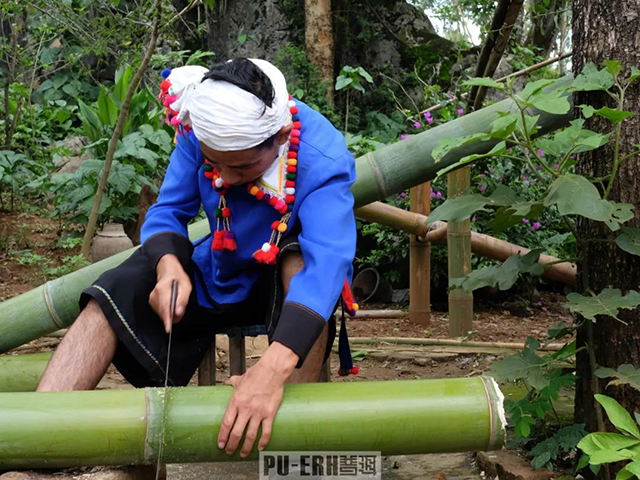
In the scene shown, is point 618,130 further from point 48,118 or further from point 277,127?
point 48,118

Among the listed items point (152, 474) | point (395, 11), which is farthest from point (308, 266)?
point (395, 11)

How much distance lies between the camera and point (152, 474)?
2.20 meters

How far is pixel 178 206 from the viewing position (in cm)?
261

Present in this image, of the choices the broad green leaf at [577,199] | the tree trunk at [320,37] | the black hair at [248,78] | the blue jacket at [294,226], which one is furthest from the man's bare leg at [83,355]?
the tree trunk at [320,37]

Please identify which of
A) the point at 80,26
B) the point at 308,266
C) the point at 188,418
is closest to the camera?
the point at 188,418

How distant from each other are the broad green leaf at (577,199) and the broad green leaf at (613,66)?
12.6 inches

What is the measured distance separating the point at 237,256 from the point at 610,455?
4.04 ft

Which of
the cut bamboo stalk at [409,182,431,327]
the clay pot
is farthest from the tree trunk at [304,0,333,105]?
the cut bamboo stalk at [409,182,431,327]

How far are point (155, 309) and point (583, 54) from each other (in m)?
1.57

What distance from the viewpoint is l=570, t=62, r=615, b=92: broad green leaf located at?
7.54 ft

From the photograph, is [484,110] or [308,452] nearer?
[308,452]

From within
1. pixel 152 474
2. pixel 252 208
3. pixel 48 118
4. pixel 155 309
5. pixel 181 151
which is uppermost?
pixel 48 118

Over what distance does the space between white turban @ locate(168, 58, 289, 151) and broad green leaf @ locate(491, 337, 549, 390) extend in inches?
40.3

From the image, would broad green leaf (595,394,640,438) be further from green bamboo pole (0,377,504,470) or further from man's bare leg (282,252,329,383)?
man's bare leg (282,252,329,383)
